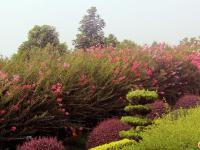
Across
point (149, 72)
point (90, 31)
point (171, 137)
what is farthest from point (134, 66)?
point (90, 31)

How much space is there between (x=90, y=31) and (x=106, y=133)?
83.9 feet

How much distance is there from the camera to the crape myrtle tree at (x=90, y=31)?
36375 millimetres

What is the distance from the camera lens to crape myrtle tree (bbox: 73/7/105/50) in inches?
1432

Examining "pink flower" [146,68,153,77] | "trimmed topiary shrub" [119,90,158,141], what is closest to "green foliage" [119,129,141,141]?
"trimmed topiary shrub" [119,90,158,141]

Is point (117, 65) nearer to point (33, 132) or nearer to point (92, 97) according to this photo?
point (92, 97)

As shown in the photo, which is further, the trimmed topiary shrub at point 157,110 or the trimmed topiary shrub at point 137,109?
the trimmed topiary shrub at point 157,110

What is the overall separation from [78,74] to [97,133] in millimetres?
2427

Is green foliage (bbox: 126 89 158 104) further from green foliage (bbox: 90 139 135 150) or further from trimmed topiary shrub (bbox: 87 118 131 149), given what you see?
trimmed topiary shrub (bbox: 87 118 131 149)

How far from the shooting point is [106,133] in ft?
40.4

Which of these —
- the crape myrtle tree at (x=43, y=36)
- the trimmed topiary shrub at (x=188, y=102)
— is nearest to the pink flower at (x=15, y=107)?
the trimmed topiary shrub at (x=188, y=102)

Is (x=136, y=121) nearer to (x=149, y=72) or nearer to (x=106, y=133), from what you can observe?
(x=106, y=133)

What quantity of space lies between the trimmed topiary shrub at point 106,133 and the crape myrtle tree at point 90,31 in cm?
2342

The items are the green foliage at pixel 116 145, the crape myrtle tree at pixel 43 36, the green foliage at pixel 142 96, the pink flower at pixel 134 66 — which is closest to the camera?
the green foliage at pixel 142 96

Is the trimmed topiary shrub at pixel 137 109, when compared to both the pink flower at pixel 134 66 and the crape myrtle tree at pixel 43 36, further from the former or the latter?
the crape myrtle tree at pixel 43 36
